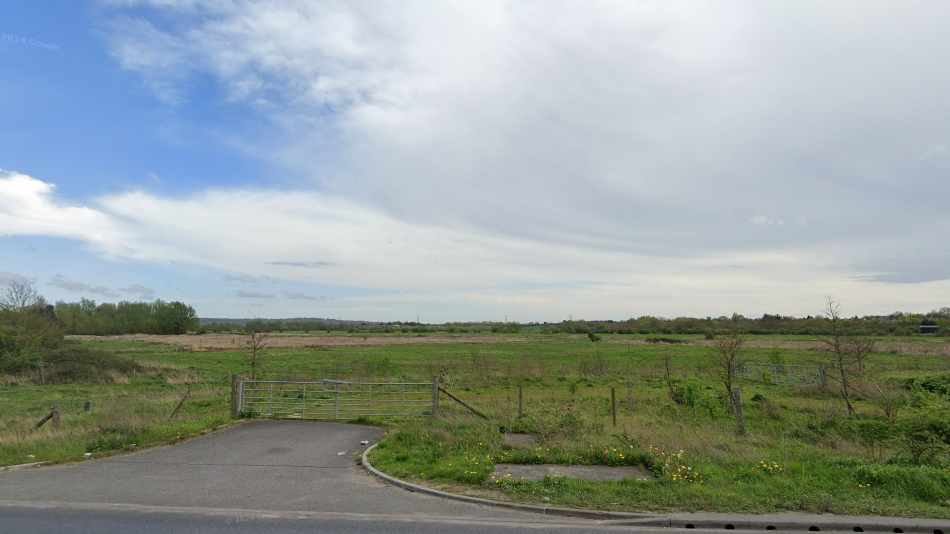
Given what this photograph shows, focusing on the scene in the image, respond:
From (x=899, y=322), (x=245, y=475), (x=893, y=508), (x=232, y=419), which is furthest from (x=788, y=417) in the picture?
(x=899, y=322)

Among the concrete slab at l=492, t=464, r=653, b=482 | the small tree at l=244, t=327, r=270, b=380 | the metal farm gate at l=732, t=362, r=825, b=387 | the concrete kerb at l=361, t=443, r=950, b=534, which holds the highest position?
the small tree at l=244, t=327, r=270, b=380

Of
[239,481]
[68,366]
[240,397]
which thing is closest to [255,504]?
[239,481]

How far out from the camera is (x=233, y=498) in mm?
9047

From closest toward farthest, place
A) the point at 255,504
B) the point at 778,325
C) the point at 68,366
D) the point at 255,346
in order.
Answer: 1. the point at 255,504
2. the point at 255,346
3. the point at 68,366
4. the point at 778,325

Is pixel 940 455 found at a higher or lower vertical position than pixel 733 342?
lower

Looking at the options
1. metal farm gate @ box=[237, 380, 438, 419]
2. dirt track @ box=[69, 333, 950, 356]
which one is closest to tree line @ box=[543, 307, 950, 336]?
dirt track @ box=[69, 333, 950, 356]

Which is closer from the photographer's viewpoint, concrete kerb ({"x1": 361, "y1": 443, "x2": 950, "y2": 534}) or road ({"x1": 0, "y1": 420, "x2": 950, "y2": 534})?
concrete kerb ({"x1": 361, "y1": 443, "x2": 950, "y2": 534})

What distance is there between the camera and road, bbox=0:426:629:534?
7.52m

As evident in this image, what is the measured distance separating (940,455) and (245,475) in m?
13.9

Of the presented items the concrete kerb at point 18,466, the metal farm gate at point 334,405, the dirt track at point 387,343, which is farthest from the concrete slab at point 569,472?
the dirt track at point 387,343

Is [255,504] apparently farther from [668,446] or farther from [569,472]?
[668,446]

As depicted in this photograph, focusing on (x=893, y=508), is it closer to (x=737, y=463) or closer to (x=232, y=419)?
(x=737, y=463)

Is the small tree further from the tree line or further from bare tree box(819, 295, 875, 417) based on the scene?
the tree line

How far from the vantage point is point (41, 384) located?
32219 mm
